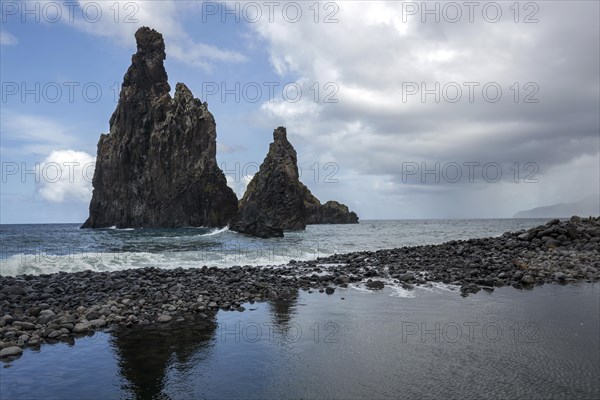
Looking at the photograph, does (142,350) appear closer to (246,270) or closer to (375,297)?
(375,297)

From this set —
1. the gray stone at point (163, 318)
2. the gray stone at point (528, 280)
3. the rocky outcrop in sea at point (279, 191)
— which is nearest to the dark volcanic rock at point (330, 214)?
the rocky outcrop in sea at point (279, 191)

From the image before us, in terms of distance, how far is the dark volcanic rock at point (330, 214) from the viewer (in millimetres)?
176625

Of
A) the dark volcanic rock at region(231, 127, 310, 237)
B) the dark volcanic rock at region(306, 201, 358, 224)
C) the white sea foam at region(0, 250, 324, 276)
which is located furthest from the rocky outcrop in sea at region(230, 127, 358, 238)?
the white sea foam at region(0, 250, 324, 276)

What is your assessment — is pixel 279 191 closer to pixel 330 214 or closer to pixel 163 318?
pixel 330 214

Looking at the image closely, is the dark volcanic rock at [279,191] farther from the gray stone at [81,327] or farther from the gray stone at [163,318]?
the gray stone at [81,327]

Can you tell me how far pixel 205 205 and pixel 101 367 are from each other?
111429 mm

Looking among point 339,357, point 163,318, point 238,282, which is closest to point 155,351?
point 163,318

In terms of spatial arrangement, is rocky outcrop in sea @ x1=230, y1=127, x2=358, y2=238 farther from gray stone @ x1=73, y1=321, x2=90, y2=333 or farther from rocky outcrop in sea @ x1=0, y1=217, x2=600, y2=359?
gray stone @ x1=73, y1=321, x2=90, y2=333

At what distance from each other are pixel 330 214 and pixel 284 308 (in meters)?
167

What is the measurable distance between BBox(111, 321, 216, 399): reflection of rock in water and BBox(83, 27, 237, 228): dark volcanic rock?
105 metres

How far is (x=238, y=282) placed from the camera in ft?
59.8

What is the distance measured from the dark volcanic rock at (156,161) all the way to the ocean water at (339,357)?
10580 centimetres

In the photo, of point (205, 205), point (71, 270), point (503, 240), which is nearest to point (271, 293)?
point (71, 270)

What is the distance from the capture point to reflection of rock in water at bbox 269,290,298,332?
11898mm
